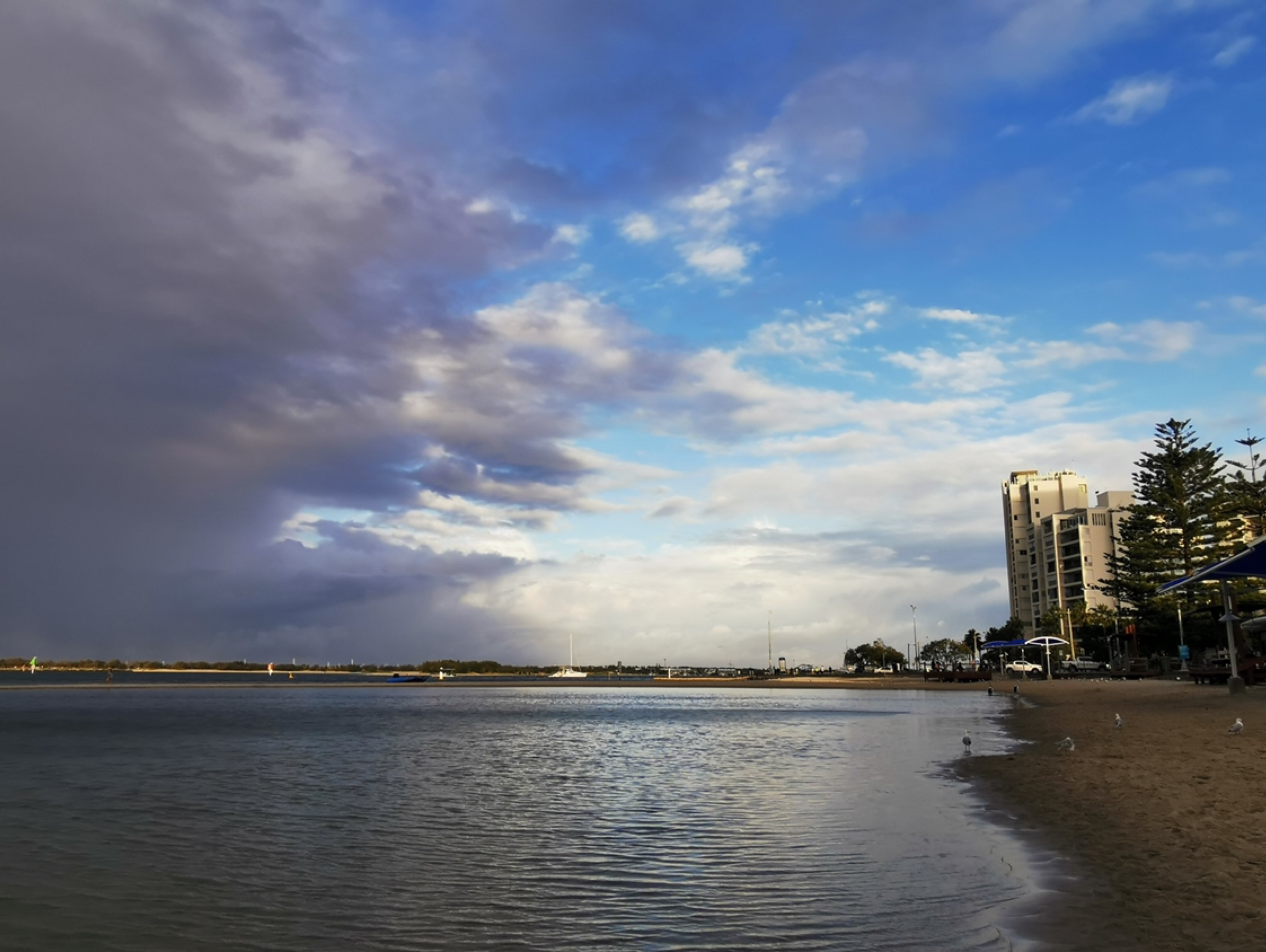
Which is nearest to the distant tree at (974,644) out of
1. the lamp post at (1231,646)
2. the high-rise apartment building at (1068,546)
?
the high-rise apartment building at (1068,546)

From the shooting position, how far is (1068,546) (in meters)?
179

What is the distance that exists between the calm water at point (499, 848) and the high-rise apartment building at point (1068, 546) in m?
155

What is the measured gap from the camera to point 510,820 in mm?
17938

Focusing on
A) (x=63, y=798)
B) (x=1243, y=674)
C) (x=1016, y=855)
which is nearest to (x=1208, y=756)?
(x=1016, y=855)

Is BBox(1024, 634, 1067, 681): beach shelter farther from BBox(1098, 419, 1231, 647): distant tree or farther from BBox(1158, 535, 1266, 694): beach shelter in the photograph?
BBox(1158, 535, 1266, 694): beach shelter

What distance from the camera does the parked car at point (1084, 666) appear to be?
354 feet

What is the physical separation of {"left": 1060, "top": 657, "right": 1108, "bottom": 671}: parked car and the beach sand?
274 ft

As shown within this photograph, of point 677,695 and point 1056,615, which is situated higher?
point 1056,615

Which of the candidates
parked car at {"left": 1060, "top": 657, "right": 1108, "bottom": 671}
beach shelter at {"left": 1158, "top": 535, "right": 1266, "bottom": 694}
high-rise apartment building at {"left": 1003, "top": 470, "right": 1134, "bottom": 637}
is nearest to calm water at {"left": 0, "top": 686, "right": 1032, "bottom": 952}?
beach shelter at {"left": 1158, "top": 535, "right": 1266, "bottom": 694}

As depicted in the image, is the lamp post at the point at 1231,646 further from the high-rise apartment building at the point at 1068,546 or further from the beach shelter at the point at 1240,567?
the high-rise apartment building at the point at 1068,546

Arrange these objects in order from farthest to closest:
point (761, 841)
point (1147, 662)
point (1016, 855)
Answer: point (1147, 662), point (761, 841), point (1016, 855)

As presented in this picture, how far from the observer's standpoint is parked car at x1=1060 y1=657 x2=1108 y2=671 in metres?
108

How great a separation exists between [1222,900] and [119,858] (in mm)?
14837

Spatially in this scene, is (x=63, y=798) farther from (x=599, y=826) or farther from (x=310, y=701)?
(x=310, y=701)
